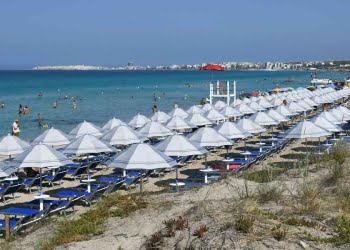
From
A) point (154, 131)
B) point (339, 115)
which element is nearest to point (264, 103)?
point (339, 115)

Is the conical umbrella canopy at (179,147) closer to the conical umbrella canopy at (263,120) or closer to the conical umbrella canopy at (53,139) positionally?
the conical umbrella canopy at (53,139)

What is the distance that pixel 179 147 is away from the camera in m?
13.3

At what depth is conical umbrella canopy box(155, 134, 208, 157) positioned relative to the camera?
13.2 meters

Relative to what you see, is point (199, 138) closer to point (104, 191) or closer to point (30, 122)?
point (104, 191)

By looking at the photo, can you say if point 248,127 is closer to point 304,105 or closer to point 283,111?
point 283,111

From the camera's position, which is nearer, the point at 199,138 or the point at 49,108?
the point at 199,138

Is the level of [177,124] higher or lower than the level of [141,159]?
higher

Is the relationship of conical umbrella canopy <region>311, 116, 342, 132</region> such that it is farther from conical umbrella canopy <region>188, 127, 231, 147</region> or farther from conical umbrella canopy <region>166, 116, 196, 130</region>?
conical umbrella canopy <region>166, 116, 196, 130</region>

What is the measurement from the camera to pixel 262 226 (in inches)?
245

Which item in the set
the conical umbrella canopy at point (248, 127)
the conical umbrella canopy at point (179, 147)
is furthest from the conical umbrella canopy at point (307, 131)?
the conical umbrella canopy at point (179, 147)

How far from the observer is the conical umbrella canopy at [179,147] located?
519 inches

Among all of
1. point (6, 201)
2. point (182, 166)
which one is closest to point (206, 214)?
point (6, 201)

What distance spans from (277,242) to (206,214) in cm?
134

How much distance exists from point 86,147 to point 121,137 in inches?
90.7
